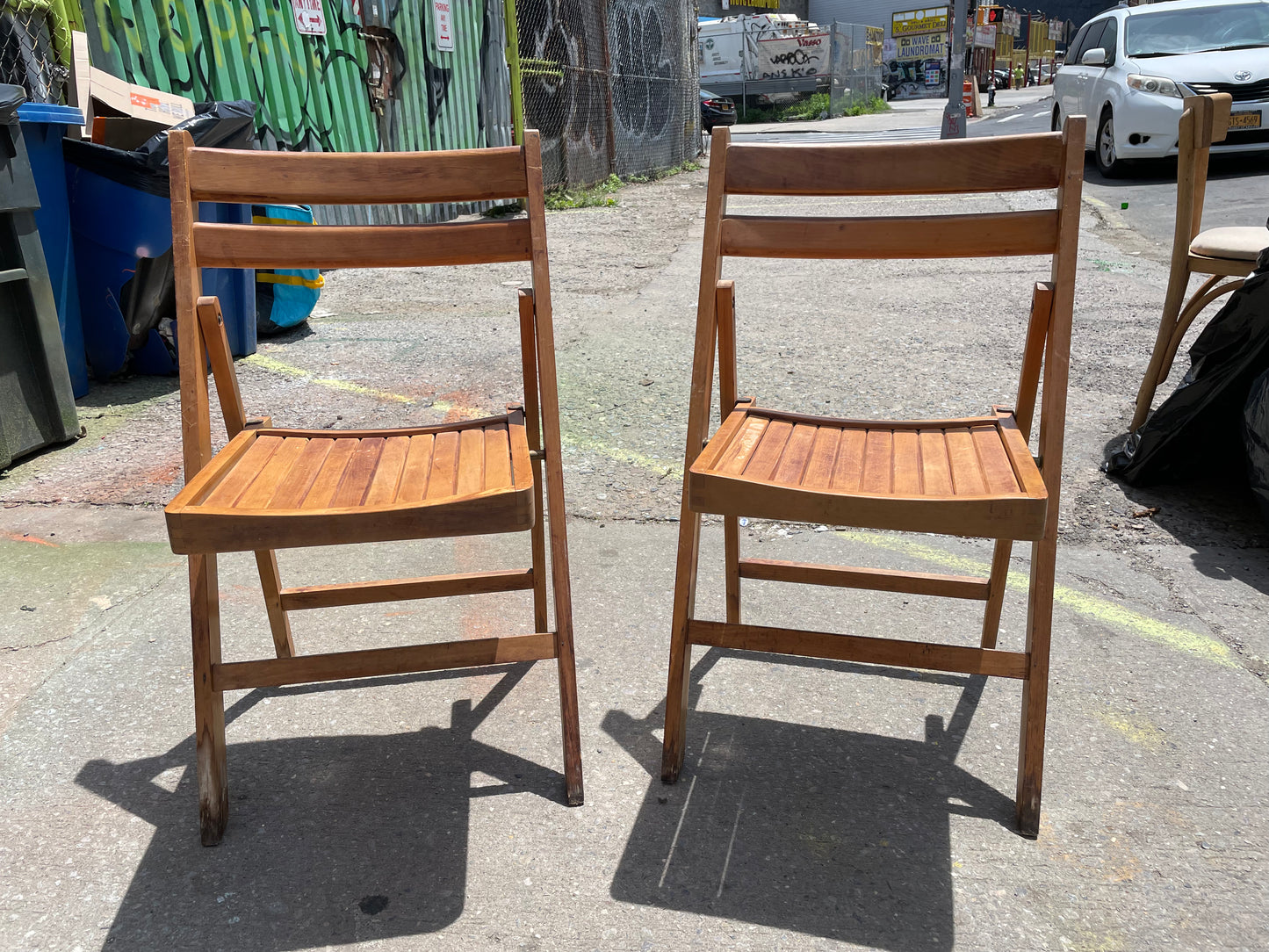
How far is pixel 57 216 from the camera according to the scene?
13.4 feet

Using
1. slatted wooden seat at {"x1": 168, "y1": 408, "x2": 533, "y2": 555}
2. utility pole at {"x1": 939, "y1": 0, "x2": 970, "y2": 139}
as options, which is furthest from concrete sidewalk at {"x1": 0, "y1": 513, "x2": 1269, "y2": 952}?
utility pole at {"x1": 939, "y1": 0, "x2": 970, "y2": 139}

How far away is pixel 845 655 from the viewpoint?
1865mm

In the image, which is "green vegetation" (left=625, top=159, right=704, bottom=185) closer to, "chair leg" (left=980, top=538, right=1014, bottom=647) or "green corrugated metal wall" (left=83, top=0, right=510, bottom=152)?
"green corrugated metal wall" (left=83, top=0, right=510, bottom=152)

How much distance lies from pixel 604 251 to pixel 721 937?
22.4 feet

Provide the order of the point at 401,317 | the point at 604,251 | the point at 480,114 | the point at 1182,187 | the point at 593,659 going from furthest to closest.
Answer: the point at 480,114
the point at 604,251
the point at 401,317
the point at 1182,187
the point at 593,659

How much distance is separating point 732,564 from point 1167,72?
9.02m

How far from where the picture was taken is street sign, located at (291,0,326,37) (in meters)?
7.24

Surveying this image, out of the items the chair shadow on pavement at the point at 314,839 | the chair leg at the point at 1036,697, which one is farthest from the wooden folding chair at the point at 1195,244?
the chair shadow on pavement at the point at 314,839

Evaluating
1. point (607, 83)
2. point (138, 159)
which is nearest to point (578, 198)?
point (607, 83)

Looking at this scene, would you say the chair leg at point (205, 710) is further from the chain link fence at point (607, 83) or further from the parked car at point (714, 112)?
the parked car at point (714, 112)

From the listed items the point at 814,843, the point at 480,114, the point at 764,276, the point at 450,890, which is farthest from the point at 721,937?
the point at 480,114

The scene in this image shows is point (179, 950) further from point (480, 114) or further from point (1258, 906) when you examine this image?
point (480, 114)

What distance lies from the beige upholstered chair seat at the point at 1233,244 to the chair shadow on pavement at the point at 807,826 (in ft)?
5.99

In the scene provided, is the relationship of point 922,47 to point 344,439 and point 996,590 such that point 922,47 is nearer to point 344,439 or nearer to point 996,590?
point 996,590
